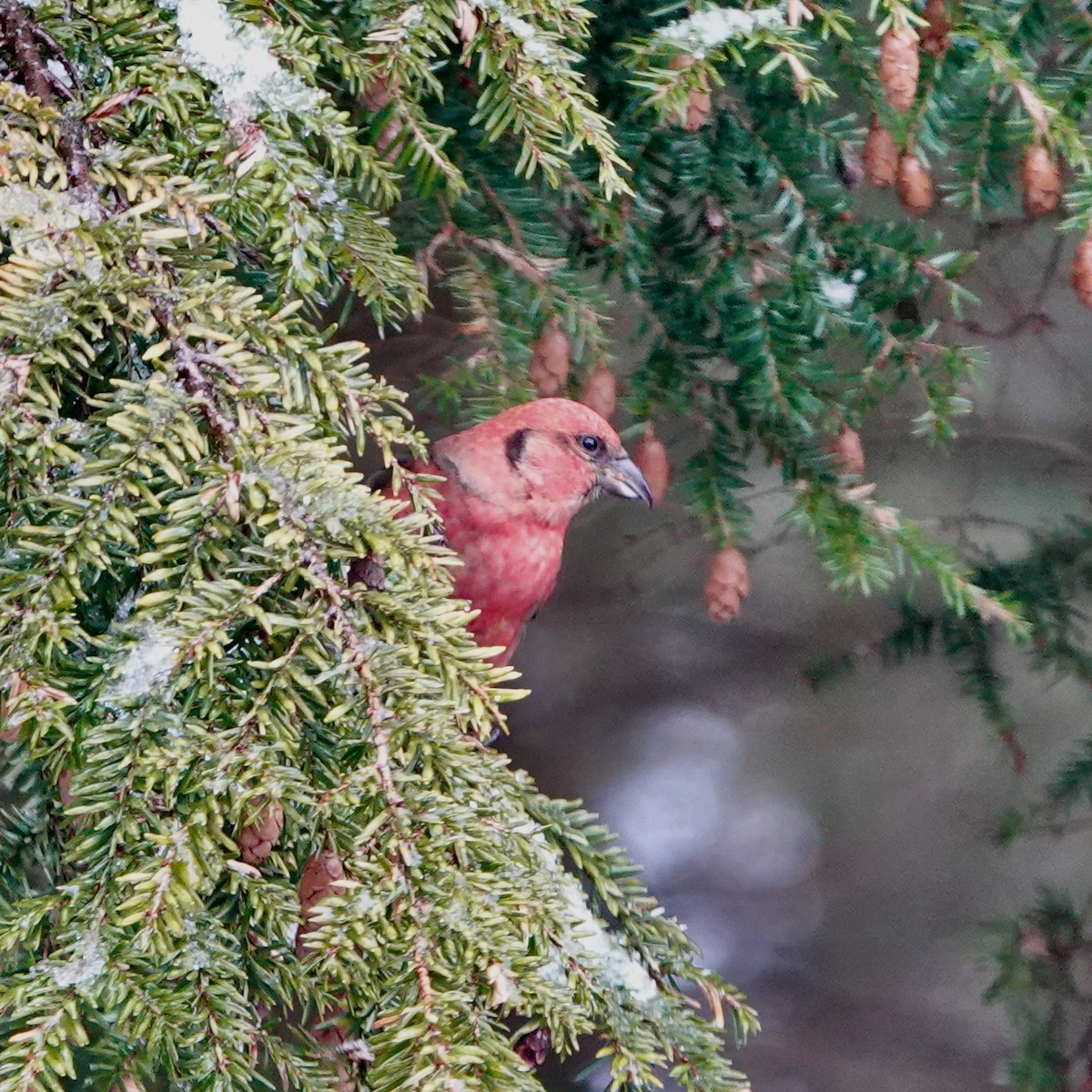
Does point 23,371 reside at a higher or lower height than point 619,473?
higher

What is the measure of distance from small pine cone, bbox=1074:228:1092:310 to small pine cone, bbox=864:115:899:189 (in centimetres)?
19

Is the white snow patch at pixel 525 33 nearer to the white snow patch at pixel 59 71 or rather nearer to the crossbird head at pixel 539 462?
the white snow patch at pixel 59 71

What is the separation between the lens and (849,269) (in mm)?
1188

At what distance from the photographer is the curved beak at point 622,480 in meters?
1.48

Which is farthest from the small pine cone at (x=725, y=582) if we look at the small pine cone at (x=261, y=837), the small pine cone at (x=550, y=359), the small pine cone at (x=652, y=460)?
the small pine cone at (x=261, y=837)

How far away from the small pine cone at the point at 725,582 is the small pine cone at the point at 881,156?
1.32 feet

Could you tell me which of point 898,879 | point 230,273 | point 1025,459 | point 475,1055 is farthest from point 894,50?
point 898,879

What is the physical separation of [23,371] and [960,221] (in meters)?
2.32

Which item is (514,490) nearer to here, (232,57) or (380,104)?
(380,104)

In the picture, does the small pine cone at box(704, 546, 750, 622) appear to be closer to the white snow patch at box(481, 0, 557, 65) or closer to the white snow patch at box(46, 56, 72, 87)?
the white snow patch at box(481, 0, 557, 65)

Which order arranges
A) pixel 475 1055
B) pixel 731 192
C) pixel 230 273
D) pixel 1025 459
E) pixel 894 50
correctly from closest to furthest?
pixel 475 1055, pixel 230 273, pixel 894 50, pixel 731 192, pixel 1025 459

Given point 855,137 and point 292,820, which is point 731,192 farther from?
point 292,820

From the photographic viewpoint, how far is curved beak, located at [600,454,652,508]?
148 centimetres

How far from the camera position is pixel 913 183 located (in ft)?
3.81
